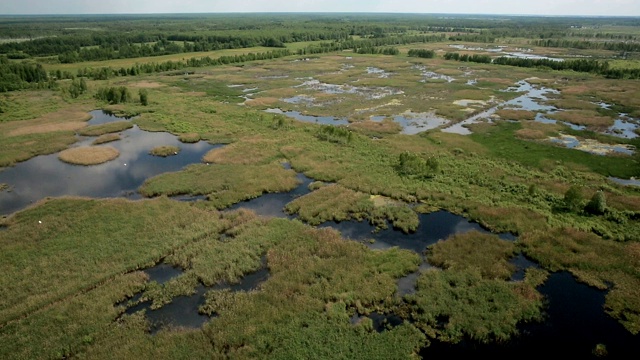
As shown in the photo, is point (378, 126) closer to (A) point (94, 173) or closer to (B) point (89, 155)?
(A) point (94, 173)

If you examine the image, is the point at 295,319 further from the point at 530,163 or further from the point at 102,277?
the point at 530,163

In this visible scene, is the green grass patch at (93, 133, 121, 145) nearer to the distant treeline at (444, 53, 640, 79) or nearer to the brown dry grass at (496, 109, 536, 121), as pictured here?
the brown dry grass at (496, 109, 536, 121)

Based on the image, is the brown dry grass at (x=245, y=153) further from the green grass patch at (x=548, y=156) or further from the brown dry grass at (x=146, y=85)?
the brown dry grass at (x=146, y=85)

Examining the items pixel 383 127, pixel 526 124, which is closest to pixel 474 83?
pixel 526 124

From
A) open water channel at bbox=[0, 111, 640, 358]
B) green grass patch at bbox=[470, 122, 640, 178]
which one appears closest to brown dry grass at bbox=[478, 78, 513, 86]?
green grass patch at bbox=[470, 122, 640, 178]

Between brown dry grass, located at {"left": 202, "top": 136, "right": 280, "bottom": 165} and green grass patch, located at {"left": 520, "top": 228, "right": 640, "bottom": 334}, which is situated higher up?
brown dry grass, located at {"left": 202, "top": 136, "right": 280, "bottom": 165}

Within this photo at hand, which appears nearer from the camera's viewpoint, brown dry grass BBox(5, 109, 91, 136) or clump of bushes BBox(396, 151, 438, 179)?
clump of bushes BBox(396, 151, 438, 179)
